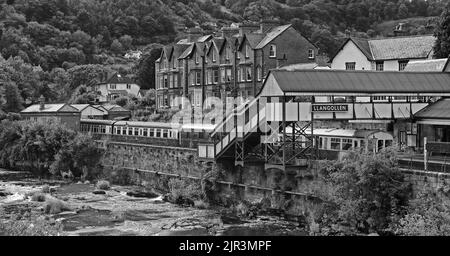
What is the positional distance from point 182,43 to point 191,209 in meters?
45.9

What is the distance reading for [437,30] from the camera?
59.8m

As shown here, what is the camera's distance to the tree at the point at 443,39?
189 ft

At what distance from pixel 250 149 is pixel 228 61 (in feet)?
95.5

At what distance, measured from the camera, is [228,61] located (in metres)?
77.1

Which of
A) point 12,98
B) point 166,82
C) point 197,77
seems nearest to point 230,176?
point 197,77

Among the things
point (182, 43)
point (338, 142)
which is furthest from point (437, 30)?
point (182, 43)

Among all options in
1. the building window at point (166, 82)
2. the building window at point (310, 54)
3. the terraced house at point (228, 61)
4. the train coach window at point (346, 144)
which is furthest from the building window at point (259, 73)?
the train coach window at point (346, 144)

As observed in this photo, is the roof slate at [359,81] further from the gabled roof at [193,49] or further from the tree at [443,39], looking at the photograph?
the gabled roof at [193,49]

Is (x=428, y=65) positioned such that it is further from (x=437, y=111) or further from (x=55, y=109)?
(x=55, y=109)

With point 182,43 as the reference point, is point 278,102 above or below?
below

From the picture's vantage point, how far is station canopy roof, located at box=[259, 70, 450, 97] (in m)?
41.6

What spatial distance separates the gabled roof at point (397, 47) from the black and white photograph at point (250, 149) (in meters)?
0.15

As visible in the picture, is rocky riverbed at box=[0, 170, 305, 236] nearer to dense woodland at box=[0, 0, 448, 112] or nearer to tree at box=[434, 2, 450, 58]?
tree at box=[434, 2, 450, 58]
